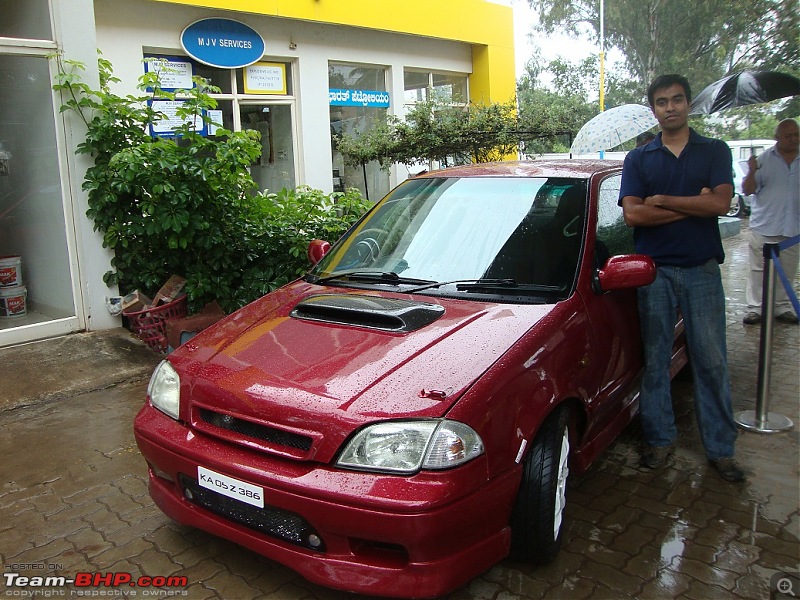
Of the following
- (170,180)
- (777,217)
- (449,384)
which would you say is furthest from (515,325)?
(777,217)

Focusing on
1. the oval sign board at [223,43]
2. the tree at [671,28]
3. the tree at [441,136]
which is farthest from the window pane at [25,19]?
the tree at [671,28]

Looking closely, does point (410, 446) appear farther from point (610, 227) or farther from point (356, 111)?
point (356, 111)

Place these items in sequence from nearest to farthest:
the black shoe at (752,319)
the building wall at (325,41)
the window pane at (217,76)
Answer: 1. the black shoe at (752,319)
2. the building wall at (325,41)
3. the window pane at (217,76)

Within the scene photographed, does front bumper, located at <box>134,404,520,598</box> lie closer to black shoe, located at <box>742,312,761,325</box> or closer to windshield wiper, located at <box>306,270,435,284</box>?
windshield wiper, located at <box>306,270,435,284</box>

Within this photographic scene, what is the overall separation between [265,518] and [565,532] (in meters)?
1.48

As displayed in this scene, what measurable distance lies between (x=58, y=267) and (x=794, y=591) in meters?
6.22

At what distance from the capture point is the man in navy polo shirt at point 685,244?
141 inches

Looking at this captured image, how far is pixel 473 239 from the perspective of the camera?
3615 millimetres

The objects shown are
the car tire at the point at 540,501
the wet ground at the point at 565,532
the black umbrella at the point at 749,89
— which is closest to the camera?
the car tire at the point at 540,501

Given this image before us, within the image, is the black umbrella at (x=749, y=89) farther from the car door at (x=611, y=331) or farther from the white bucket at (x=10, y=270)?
the white bucket at (x=10, y=270)

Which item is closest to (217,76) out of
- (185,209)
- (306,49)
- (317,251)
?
(306,49)

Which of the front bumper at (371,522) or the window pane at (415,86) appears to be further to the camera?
the window pane at (415,86)

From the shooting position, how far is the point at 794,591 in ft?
9.09

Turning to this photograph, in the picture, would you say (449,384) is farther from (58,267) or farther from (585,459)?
(58,267)
